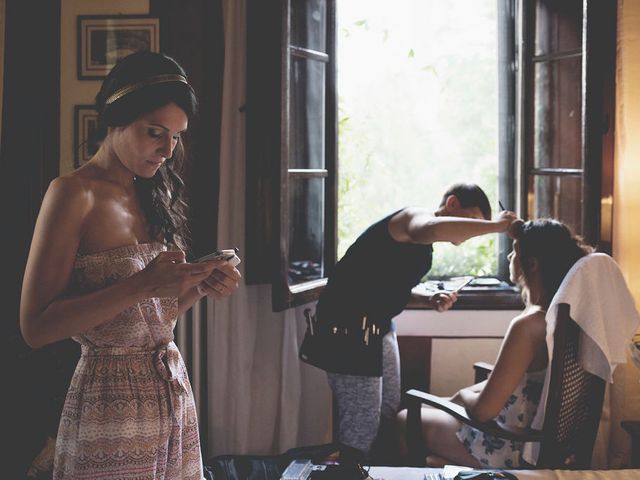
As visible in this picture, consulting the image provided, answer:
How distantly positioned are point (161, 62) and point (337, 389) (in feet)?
5.88

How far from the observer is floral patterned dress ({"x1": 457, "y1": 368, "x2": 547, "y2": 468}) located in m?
2.52

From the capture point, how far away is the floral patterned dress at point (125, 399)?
130 centimetres

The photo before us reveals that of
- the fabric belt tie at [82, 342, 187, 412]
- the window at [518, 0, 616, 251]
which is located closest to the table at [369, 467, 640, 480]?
the fabric belt tie at [82, 342, 187, 412]

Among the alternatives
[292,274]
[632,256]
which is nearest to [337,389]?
[292,274]

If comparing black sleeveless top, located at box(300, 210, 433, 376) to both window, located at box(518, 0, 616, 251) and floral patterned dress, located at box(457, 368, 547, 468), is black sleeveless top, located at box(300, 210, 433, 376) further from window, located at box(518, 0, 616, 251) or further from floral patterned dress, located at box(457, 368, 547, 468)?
window, located at box(518, 0, 616, 251)

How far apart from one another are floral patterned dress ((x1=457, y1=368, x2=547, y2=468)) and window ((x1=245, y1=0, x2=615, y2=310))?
0.79 metres

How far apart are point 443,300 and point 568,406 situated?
809 mm

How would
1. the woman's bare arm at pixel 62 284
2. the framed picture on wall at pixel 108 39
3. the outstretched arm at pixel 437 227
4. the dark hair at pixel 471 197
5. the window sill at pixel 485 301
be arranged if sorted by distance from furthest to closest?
the window sill at pixel 485 301
the framed picture on wall at pixel 108 39
the dark hair at pixel 471 197
the outstretched arm at pixel 437 227
the woman's bare arm at pixel 62 284

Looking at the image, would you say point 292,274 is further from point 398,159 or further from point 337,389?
point 398,159

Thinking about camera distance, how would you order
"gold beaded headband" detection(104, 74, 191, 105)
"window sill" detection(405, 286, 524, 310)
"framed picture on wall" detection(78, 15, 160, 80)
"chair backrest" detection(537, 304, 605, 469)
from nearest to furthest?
"gold beaded headband" detection(104, 74, 191, 105) → "chair backrest" detection(537, 304, 605, 469) → "framed picture on wall" detection(78, 15, 160, 80) → "window sill" detection(405, 286, 524, 310)

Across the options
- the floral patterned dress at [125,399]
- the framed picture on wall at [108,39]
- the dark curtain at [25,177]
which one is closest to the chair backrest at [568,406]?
the floral patterned dress at [125,399]

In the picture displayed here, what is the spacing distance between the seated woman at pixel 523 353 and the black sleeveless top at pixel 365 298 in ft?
1.29

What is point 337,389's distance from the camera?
2.93 m

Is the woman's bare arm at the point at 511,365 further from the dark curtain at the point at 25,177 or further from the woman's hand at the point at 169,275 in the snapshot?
the dark curtain at the point at 25,177
